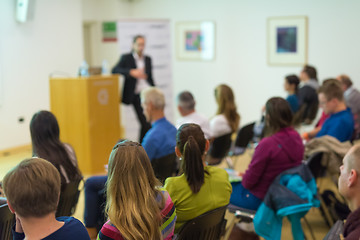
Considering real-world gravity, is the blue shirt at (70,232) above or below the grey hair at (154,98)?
below

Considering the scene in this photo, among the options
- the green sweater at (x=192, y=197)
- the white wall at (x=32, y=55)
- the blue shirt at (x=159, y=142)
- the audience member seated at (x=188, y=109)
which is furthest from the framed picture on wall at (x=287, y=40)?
the green sweater at (x=192, y=197)

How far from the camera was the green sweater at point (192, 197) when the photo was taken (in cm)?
246

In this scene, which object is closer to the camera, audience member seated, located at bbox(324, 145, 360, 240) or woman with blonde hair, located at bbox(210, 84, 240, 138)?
audience member seated, located at bbox(324, 145, 360, 240)

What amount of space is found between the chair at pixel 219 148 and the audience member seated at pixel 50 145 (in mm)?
1749

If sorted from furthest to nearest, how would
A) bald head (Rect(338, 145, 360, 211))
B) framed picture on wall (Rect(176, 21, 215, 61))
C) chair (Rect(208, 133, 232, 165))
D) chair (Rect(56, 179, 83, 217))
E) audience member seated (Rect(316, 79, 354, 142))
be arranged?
framed picture on wall (Rect(176, 21, 215, 61)) → chair (Rect(208, 133, 232, 165)) → audience member seated (Rect(316, 79, 354, 142)) → chair (Rect(56, 179, 83, 217)) → bald head (Rect(338, 145, 360, 211))

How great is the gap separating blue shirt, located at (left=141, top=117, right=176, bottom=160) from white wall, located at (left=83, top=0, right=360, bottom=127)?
195 inches

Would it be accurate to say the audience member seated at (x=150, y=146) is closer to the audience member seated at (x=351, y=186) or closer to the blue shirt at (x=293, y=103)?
the audience member seated at (x=351, y=186)

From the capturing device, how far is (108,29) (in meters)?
9.36

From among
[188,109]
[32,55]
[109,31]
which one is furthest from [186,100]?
[109,31]

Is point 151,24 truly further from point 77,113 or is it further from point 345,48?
point 345,48

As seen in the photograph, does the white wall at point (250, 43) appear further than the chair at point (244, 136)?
Yes

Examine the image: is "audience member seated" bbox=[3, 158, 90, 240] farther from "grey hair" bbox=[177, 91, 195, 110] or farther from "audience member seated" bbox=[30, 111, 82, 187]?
"grey hair" bbox=[177, 91, 195, 110]

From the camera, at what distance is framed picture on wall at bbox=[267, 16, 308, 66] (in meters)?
7.90

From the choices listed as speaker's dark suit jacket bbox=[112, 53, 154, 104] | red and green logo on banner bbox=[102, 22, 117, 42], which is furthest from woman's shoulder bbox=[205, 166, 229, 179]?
red and green logo on banner bbox=[102, 22, 117, 42]
